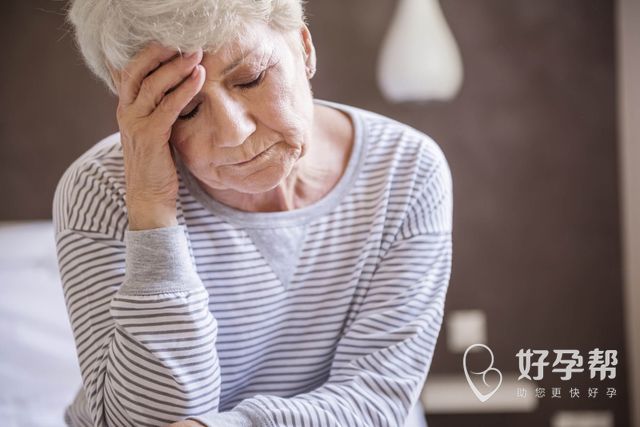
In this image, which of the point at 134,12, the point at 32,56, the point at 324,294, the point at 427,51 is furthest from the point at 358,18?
the point at 134,12

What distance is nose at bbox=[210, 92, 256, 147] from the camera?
0.79 m

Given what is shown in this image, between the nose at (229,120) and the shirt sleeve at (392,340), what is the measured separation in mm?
300

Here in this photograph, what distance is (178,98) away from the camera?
771mm

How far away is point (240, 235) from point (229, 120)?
0.22 m

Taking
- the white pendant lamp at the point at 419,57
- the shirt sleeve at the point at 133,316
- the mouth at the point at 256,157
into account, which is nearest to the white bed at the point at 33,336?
the shirt sleeve at the point at 133,316

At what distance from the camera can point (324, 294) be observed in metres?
0.99

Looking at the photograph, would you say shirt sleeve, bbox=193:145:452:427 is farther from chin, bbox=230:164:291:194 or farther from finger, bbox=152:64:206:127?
finger, bbox=152:64:206:127

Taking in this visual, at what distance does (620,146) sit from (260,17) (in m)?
1.24

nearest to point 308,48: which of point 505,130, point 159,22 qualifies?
point 159,22

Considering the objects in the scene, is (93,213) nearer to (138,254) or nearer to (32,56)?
(138,254)

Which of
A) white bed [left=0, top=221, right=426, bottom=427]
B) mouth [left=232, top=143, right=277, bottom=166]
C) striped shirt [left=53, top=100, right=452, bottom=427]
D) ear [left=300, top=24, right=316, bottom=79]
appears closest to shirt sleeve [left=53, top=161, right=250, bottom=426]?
striped shirt [left=53, top=100, right=452, bottom=427]

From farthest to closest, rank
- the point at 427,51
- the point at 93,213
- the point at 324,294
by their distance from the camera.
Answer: the point at 427,51 → the point at 324,294 → the point at 93,213

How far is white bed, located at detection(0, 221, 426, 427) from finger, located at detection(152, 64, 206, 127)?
623 mm

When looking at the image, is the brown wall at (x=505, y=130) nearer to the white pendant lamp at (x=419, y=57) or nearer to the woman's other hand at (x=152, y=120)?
the white pendant lamp at (x=419, y=57)
